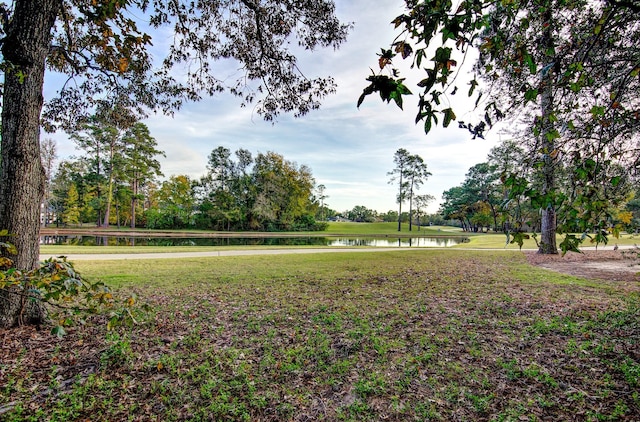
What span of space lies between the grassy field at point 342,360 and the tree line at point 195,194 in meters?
32.1

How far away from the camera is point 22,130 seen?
10.9 ft

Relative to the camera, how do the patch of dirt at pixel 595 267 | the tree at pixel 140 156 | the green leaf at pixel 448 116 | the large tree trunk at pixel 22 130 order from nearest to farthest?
the green leaf at pixel 448 116, the large tree trunk at pixel 22 130, the patch of dirt at pixel 595 267, the tree at pixel 140 156

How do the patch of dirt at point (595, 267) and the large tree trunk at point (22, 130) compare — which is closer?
the large tree trunk at point (22, 130)

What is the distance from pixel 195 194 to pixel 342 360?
133 ft

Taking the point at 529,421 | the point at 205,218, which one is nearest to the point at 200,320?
the point at 529,421

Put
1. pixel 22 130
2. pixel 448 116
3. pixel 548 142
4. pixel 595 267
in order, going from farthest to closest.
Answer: pixel 595 267, pixel 22 130, pixel 548 142, pixel 448 116

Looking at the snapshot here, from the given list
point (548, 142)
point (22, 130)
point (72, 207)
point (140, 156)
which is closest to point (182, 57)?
point (22, 130)

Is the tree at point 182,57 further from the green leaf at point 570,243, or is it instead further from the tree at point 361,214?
the tree at point 361,214

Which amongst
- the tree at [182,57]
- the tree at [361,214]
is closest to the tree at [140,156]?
the tree at [182,57]

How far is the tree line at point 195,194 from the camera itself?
3397 centimetres

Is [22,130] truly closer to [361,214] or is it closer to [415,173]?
[415,173]

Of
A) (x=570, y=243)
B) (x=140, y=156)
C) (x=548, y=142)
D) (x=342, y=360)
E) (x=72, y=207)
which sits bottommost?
(x=342, y=360)

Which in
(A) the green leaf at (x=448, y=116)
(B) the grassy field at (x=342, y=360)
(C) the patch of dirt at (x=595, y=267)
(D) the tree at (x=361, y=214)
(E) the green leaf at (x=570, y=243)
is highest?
(D) the tree at (x=361, y=214)

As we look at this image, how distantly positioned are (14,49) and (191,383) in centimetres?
408
